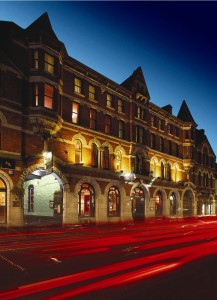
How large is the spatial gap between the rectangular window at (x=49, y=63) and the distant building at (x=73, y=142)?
84 mm

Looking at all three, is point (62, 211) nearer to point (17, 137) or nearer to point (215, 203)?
point (17, 137)

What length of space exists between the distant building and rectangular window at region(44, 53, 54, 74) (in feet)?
0.28

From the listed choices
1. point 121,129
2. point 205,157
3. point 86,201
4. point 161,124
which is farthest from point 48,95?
point 205,157

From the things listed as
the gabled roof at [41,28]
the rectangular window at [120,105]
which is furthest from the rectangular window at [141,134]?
the gabled roof at [41,28]

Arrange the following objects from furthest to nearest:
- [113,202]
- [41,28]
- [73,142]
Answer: [113,202] < [73,142] < [41,28]

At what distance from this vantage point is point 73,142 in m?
29.9

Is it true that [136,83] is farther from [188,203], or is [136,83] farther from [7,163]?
[188,203]

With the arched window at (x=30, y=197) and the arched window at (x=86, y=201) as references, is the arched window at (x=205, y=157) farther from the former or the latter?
the arched window at (x=30, y=197)

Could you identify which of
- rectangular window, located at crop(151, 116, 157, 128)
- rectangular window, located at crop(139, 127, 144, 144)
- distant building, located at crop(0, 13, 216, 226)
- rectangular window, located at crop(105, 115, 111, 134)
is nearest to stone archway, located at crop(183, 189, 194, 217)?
distant building, located at crop(0, 13, 216, 226)

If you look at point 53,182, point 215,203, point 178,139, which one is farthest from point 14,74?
point 215,203

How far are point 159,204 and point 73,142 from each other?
18219 mm

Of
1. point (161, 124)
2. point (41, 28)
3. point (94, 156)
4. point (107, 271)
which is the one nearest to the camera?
point (107, 271)

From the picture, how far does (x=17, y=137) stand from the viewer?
24938mm

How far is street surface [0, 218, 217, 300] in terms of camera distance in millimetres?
8070
